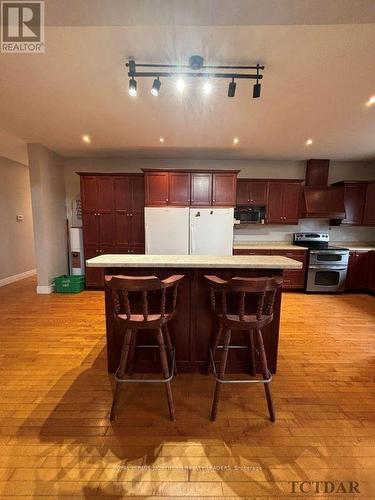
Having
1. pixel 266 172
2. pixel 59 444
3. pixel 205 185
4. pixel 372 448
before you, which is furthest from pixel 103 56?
pixel 266 172

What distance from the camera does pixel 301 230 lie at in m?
4.78

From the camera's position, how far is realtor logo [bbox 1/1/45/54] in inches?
53.5

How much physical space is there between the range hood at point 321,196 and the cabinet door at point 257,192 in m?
0.85

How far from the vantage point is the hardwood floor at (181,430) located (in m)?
1.16

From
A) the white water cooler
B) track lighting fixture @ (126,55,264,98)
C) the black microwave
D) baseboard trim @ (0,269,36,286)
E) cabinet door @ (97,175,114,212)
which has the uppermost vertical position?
track lighting fixture @ (126,55,264,98)

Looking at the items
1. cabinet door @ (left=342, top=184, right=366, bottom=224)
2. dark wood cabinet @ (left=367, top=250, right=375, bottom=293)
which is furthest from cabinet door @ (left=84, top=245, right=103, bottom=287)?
dark wood cabinet @ (left=367, top=250, right=375, bottom=293)

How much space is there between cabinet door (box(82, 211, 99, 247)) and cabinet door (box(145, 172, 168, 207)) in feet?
3.77

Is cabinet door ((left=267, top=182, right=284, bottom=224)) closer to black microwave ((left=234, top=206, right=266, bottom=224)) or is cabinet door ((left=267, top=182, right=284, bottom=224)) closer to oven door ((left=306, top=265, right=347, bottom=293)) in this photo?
black microwave ((left=234, top=206, right=266, bottom=224))

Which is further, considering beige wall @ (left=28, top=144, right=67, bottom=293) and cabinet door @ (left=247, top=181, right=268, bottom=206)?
cabinet door @ (left=247, top=181, right=268, bottom=206)

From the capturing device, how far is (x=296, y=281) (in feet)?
14.1

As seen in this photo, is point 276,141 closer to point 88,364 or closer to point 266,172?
point 266,172

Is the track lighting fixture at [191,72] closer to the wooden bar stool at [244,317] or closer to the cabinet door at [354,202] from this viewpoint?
the wooden bar stool at [244,317]

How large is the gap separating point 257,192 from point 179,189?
5.44 feet

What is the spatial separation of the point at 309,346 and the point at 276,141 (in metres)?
3.10
